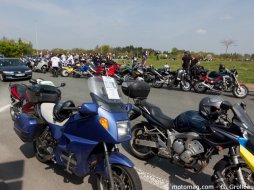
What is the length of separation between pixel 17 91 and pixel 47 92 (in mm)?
1678

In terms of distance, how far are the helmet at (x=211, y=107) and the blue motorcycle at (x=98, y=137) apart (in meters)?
0.96

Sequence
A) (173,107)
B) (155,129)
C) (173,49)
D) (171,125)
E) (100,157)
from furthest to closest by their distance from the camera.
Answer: (173,49) → (173,107) → (155,129) → (171,125) → (100,157)

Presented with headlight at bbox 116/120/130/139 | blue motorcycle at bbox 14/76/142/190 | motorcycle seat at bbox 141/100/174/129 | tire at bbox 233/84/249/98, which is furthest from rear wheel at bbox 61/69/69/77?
headlight at bbox 116/120/130/139

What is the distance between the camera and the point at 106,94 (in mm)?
3010

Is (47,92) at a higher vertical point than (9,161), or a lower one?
higher

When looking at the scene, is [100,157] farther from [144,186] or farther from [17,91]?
[17,91]

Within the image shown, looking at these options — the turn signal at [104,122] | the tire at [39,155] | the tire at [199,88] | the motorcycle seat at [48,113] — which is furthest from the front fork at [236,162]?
the tire at [199,88]

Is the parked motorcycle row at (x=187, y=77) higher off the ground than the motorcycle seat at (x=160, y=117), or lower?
lower

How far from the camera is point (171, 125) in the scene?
3816 mm

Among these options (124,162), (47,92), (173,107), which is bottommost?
(173,107)

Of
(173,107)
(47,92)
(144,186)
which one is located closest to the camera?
(144,186)

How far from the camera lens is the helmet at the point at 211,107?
125 inches

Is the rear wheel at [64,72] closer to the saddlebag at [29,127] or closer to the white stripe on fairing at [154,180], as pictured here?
the saddlebag at [29,127]

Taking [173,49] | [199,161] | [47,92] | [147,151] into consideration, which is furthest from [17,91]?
[173,49]
